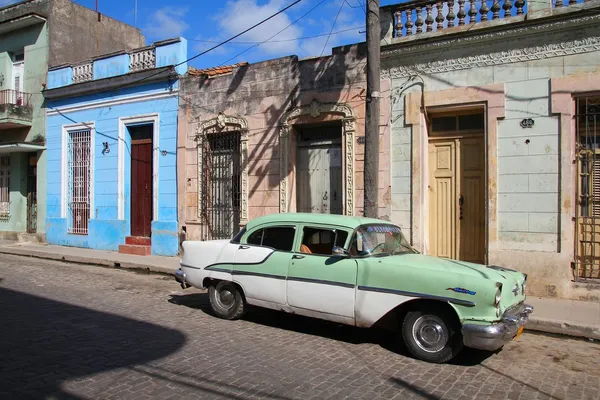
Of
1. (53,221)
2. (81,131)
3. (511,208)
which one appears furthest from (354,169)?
(53,221)

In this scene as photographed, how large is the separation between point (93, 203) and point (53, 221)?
2.16m

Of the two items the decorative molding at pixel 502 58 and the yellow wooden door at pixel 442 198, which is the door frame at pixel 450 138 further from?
the decorative molding at pixel 502 58

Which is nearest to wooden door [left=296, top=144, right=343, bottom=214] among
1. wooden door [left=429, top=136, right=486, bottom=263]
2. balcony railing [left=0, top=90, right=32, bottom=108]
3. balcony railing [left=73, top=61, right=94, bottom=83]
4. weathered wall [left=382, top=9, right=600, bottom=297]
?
wooden door [left=429, top=136, right=486, bottom=263]

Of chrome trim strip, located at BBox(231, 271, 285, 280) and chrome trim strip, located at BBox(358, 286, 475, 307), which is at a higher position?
chrome trim strip, located at BBox(231, 271, 285, 280)

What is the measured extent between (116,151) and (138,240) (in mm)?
2926

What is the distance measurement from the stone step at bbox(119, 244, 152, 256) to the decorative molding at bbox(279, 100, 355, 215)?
4612mm

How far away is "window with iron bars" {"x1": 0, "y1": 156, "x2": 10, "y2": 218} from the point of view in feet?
59.6

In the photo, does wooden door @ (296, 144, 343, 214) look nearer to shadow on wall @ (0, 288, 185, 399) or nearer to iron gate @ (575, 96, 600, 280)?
iron gate @ (575, 96, 600, 280)

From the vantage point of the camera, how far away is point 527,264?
877 cm

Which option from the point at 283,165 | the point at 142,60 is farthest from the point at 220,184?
the point at 142,60

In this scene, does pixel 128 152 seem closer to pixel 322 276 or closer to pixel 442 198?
pixel 442 198

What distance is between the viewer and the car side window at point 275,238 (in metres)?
6.50

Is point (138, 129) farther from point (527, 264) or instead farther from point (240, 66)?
point (527, 264)

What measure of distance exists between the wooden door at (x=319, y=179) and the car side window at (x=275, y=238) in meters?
4.51
